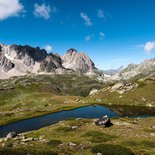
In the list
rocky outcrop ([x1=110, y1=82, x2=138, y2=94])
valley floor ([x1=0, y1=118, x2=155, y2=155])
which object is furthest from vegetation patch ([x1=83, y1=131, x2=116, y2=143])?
rocky outcrop ([x1=110, y1=82, x2=138, y2=94])

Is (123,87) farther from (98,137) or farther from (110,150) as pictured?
(110,150)

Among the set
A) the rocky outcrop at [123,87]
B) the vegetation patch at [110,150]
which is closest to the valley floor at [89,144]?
the vegetation patch at [110,150]

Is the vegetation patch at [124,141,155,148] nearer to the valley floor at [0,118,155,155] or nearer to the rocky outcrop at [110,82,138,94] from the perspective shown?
the valley floor at [0,118,155,155]

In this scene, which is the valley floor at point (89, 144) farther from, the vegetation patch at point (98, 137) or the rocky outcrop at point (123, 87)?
the rocky outcrop at point (123, 87)

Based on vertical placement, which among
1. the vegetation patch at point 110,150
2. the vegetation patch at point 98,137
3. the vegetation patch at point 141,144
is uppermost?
the vegetation patch at point 110,150

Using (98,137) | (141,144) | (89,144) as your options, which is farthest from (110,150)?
(98,137)

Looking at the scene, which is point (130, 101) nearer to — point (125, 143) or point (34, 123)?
point (34, 123)

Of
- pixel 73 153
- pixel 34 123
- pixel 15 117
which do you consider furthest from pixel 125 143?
pixel 15 117

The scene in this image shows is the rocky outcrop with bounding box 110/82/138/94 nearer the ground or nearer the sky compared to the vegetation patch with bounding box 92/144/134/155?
nearer the sky

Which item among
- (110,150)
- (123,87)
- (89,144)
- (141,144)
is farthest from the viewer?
(123,87)

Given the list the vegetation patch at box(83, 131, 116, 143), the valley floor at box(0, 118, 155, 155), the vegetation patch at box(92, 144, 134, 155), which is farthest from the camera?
the vegetation patch at box(83, 131, 116, 143)

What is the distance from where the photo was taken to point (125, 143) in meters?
42.4

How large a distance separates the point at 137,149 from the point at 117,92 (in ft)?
390

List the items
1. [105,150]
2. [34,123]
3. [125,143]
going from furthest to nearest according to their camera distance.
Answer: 1. [34,123]
2. [125,143]
3. [105,150]
